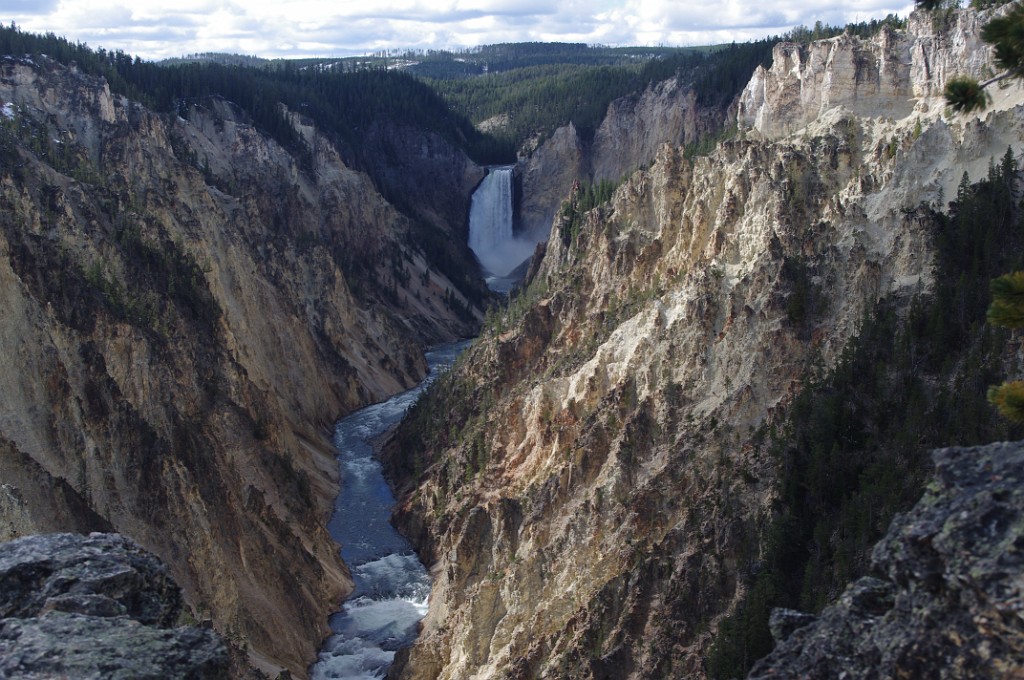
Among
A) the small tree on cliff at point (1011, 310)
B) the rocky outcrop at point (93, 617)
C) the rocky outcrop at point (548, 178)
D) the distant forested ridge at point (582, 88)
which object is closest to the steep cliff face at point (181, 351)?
the rocky outcrop at point (93, 617)

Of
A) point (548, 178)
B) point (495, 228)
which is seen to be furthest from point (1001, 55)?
point (495, 228)

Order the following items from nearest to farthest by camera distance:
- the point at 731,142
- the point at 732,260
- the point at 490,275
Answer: the point at 732,260 < the point at 731,142 < the point at 490,275

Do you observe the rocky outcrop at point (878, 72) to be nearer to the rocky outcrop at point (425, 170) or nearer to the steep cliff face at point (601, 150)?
the steep cliff face at point (601, 150)

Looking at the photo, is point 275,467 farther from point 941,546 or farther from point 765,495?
point 941,546

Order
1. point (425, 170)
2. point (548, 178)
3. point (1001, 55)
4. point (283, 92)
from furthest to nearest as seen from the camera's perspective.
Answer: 1. point (425, 170)
2. point (548, 178)
3. point (283, 92)
4. point (1001, 55)

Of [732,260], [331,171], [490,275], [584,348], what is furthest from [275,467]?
[490,275]

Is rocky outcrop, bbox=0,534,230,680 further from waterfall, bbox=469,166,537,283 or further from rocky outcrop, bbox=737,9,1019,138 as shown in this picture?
waterfall, bbox=469,166,537,283

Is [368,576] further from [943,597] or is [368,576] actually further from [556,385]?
[943,597]
